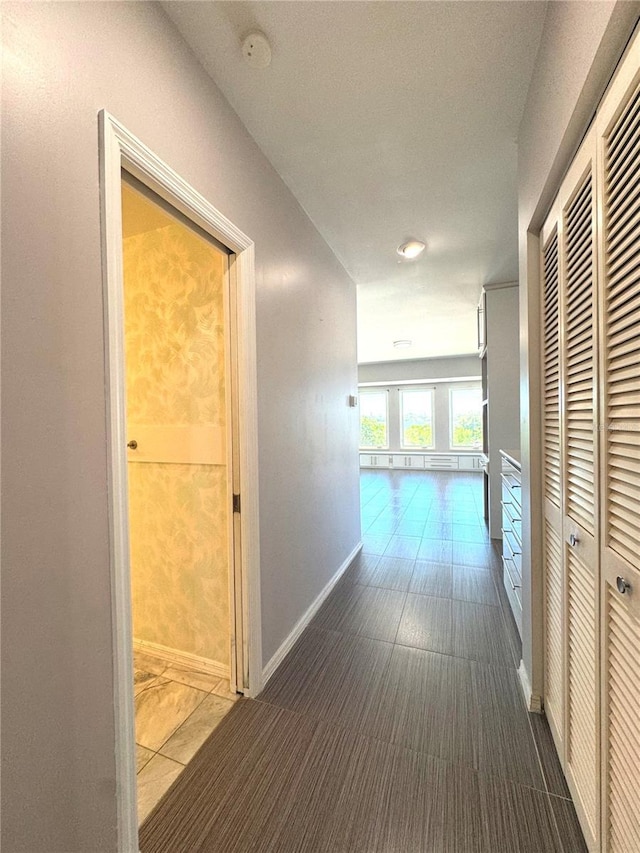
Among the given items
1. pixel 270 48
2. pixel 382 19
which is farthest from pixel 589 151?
pixel 270 48

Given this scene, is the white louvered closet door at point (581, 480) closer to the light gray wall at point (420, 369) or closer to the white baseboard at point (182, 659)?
the white baseboard at point (182, 659)

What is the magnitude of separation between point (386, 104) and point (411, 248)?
1.28 metres

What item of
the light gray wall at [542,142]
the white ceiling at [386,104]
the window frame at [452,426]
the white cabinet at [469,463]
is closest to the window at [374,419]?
the window frame at [452,426]

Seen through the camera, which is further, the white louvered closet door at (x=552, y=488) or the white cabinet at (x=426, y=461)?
the white cabinet at (x=426, y=461)

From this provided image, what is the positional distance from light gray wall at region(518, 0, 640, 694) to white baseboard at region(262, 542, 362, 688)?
1.20 meters

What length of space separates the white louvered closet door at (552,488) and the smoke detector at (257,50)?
1.20 meters

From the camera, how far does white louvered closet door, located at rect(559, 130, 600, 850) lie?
918 millimetres

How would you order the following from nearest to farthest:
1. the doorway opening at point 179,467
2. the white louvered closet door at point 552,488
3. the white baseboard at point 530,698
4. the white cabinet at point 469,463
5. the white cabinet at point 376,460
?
the white louvered closet door at point 552,488 < the white baseboard at point 530,698 < the doorway opening at point 179,467 < the white cabinet at point 469,463 < the white cabinet at point 376,460

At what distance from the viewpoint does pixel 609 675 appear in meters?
0.85

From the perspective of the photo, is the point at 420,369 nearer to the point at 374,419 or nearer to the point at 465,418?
the point at 465,418

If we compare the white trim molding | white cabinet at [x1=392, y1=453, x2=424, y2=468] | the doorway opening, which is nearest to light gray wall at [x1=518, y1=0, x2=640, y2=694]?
the white trim molding

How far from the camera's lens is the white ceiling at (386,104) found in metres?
1.14

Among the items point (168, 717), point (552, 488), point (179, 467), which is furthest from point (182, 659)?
point (552, 488)

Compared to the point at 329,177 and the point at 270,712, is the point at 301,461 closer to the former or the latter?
the point at 270,712
